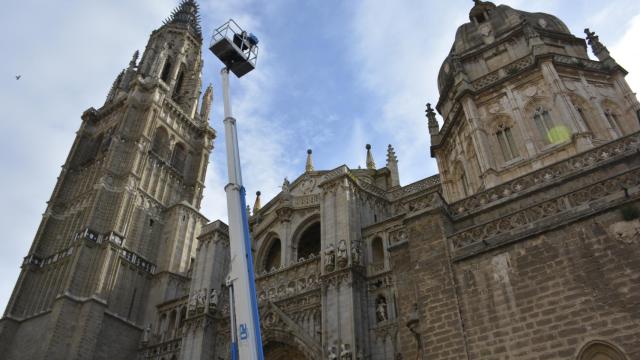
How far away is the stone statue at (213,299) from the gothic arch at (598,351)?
15726 mm

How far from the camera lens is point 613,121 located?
16.2m

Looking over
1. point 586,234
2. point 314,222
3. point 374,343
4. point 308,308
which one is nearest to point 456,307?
point 586,234

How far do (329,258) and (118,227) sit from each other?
47.5 feet

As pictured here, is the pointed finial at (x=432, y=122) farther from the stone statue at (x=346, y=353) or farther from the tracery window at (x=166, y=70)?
the tracery window at (x=166, y=70)

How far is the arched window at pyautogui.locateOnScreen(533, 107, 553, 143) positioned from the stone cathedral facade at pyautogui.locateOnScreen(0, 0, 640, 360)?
0.05 metres

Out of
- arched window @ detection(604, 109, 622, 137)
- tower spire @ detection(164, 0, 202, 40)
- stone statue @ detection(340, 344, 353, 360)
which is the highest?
tower spire @ detection(164, 0, 202, 40)

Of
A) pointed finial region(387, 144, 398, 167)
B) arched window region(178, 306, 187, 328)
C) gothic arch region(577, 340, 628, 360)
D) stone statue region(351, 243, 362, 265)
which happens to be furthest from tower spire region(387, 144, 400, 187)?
gothic arch region(577, 340, 628, 360)

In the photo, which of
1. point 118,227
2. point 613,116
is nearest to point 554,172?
point 613,116

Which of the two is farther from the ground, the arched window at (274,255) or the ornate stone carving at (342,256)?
the arched window at (274,255)

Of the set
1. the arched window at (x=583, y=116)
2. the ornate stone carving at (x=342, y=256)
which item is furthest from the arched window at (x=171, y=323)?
the arched window at (x=583, y=116)

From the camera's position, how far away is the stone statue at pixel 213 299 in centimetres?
2103

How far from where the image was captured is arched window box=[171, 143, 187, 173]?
35.1 meters

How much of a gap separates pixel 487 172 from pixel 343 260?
223 inches

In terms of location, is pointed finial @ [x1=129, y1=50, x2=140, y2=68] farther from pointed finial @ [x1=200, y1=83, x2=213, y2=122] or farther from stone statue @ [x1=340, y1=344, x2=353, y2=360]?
stone statue @ [x1=340, y1=344, x2=353, y2=360]
